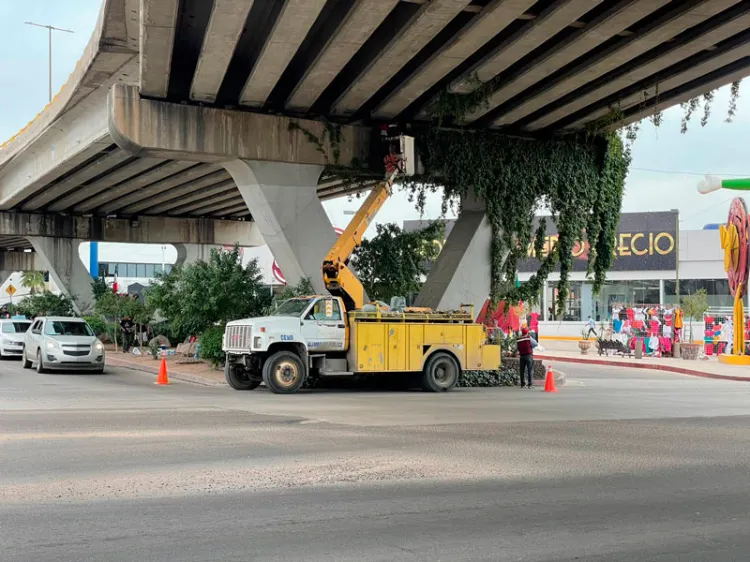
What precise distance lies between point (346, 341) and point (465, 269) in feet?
23.6

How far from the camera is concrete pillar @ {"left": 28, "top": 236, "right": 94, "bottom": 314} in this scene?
4916 centimetres

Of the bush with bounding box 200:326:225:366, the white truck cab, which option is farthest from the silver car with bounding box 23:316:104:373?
the white truck cab

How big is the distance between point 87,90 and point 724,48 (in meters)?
18.4

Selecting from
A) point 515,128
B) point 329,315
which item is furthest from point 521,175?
point 329,315

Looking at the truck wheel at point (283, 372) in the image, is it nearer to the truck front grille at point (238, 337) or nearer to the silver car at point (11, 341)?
the truck front grille at point (238, 337)

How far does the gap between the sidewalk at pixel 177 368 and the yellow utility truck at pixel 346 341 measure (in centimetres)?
245

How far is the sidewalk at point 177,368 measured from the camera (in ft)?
77.4

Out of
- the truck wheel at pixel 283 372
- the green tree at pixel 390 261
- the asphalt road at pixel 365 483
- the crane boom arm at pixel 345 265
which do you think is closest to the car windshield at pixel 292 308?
the truck wheel at pixel 283 372

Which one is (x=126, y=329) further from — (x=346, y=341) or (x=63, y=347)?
(x=346, y=341)

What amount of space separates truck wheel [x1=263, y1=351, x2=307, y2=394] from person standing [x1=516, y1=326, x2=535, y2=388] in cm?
645

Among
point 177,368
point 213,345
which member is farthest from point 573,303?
point 213,345

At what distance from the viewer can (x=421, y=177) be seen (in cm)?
2608

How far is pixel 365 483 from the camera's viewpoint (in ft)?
28.9

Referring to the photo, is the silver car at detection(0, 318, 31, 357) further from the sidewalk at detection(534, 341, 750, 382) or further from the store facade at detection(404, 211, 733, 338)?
the store facade at detection(404, 211, 733, 338)
